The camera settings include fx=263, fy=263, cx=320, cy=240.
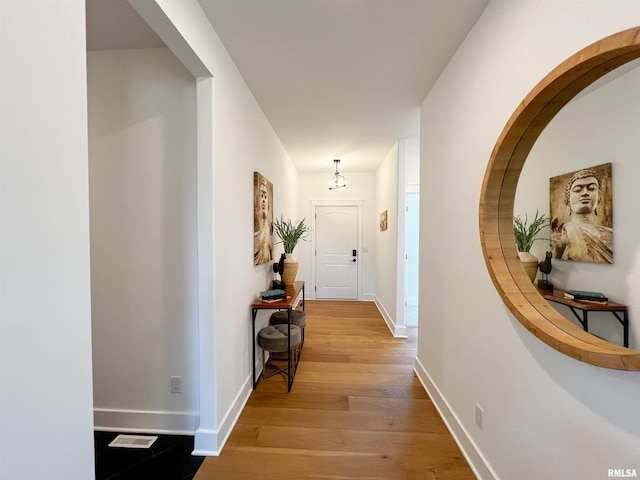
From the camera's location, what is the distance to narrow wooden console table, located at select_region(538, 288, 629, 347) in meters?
0.76

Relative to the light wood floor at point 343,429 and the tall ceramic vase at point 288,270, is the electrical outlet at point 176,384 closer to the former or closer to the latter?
the light wood floor at point 343,429

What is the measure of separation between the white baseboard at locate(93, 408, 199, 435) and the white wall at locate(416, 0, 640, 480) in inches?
71.0

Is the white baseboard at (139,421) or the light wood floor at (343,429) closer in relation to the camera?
the light wood floor at (343,429)

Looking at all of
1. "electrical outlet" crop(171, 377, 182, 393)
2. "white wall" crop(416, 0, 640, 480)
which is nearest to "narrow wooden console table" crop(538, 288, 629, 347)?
"white wall" crop(416, 0, 640, 480)

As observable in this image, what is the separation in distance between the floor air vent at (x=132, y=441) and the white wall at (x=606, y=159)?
2.35 meters

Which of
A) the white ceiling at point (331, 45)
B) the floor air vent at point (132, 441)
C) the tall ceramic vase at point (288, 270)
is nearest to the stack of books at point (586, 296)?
the white ceiling at point (331, 45)

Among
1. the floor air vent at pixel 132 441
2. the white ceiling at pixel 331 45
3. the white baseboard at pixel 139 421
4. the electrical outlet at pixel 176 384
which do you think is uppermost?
the white ceiling at pixel 331 45

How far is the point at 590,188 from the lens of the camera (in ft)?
2.74

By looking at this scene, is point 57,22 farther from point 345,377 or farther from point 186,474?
point 345,377

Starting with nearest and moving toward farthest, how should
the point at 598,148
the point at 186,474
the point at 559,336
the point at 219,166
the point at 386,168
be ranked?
the point at 598,148, the point at 559,336, the point at 186,474, the point at 219,166, the point at 386,168

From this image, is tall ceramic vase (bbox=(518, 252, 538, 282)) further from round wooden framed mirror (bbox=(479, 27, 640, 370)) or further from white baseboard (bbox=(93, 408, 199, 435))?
white baseboard (bbox=(93, 408, 199, 435))

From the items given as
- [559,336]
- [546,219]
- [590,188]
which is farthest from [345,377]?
[590,188]

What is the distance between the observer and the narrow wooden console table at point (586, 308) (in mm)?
762

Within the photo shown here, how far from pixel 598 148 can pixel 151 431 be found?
2.69 metres
